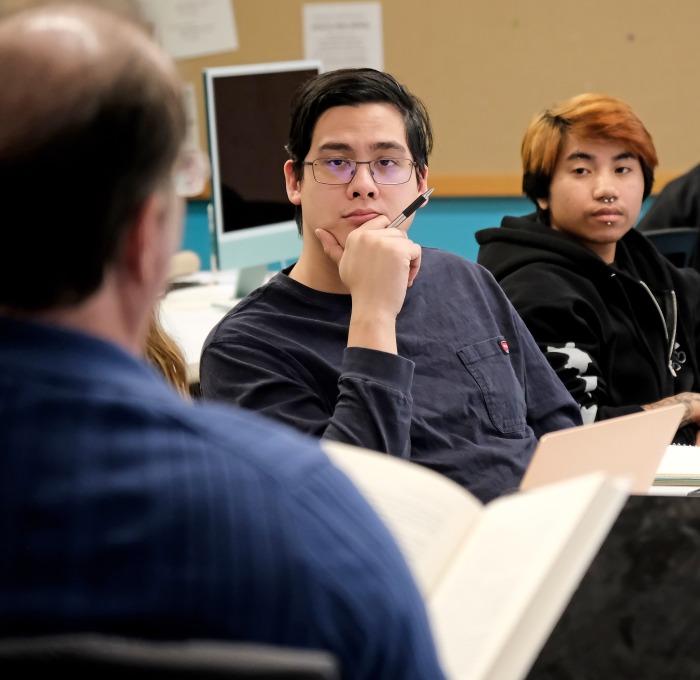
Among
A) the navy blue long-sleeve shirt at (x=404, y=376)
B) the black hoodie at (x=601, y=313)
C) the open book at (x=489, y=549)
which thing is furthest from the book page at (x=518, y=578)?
the black hoodie at (x=601, y=313)

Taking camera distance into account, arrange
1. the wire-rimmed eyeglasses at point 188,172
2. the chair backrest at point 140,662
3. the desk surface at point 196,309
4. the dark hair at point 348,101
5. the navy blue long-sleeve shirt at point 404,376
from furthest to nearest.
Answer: the desk surface at point 196,309 → the dark hair at point 348,101 → the navy blue long-sleeve shirt at point 404,376 → the wire-rimmed eyeglasses at point 188,172 → the chair backrest at point 140,662

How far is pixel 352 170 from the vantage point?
1594 mm

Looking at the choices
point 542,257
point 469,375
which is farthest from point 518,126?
point 469,375

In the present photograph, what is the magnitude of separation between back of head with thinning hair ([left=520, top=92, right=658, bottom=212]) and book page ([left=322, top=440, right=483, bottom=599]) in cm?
151

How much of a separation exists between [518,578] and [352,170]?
0.97 metres

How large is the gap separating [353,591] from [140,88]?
11.2 inches

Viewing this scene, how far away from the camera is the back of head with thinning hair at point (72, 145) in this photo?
562 mm

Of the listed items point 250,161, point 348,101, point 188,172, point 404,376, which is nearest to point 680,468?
point 404,376

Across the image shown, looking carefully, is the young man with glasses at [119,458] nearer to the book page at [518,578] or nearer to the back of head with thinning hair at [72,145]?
the back of head with thinning hair at [72,145]

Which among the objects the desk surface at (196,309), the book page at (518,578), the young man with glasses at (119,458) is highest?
the young man with glasses at (119,458)

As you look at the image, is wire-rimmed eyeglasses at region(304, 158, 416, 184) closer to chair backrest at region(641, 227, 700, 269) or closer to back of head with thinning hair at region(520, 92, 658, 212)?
back of head with thinning hair at region(520, 92, 658, 212)

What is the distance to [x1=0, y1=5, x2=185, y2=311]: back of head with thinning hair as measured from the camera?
56 centimetres

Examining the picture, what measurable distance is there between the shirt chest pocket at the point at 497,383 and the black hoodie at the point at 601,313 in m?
0.34

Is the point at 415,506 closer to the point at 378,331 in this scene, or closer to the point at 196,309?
the point at 378,331
